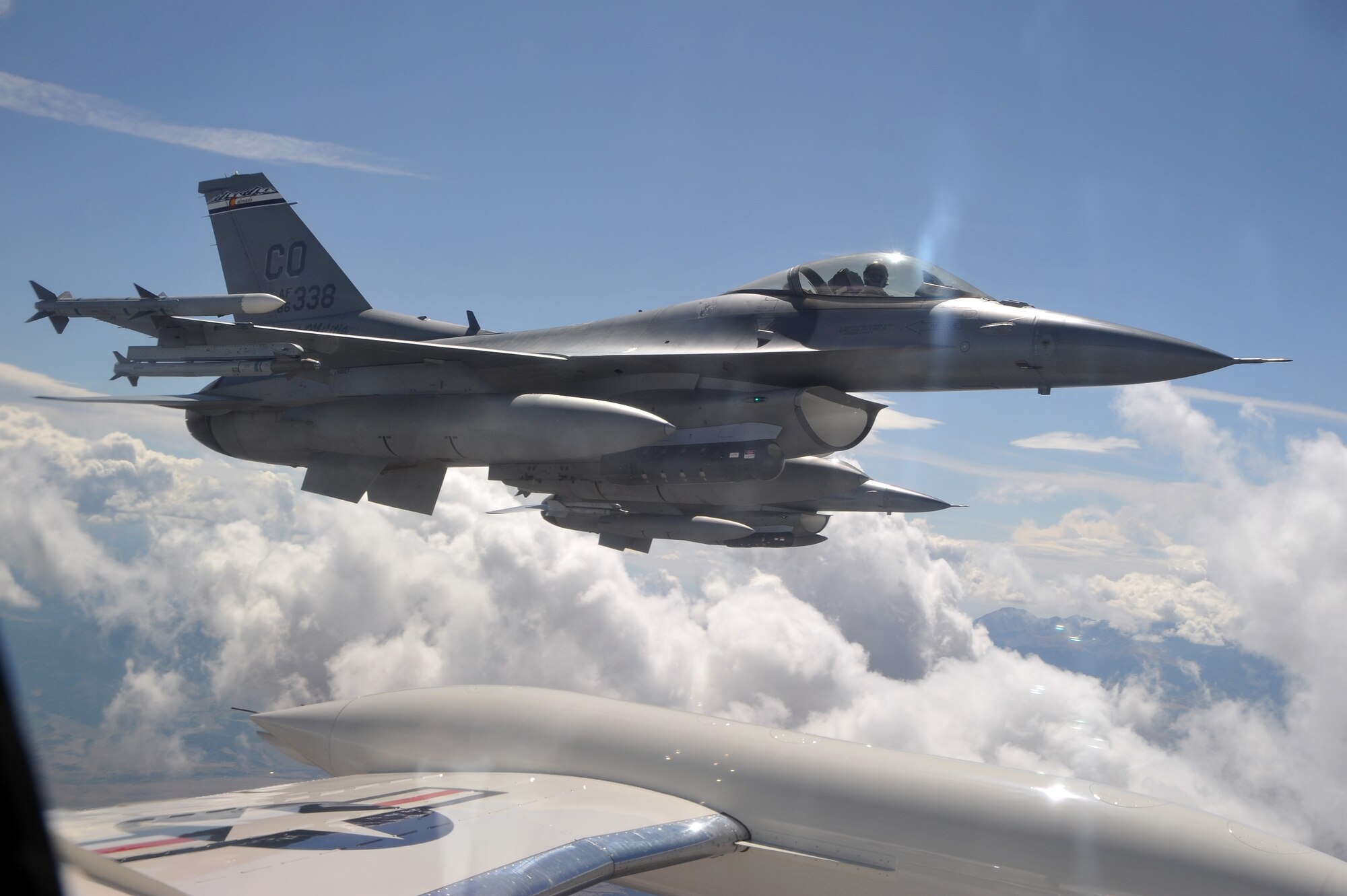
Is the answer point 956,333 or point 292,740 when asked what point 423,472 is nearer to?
point 292,740

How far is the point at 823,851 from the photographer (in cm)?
831

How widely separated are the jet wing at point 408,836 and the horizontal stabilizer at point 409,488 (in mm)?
6448

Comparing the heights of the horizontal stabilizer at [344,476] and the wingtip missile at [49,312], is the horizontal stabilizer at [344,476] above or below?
below

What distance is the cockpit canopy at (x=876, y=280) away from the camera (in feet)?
40.9

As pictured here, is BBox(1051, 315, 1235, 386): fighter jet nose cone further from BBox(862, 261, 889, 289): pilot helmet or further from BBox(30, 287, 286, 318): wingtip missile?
BBox(30, 287, 286, 318): wingtip missile

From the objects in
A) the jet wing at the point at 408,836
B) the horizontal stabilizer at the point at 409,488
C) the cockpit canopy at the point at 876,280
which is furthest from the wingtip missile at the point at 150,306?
the cockpit canopy at the point at 876,280

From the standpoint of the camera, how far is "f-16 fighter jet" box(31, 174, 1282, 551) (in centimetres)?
1148

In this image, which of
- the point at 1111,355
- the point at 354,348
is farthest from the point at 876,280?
the point at 354,348

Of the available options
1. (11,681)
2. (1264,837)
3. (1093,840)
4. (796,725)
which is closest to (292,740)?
(1093,840)

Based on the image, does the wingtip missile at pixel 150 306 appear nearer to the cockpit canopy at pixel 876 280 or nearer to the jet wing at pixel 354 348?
the jet wing at pixel 354 348

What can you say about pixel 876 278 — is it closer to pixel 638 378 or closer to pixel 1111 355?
pixel 1111 355

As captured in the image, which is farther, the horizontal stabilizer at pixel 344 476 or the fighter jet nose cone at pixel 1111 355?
the horizontal stabilizer at pixel 344 476

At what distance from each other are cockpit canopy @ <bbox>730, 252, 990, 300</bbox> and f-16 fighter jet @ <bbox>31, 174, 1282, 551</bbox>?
2cm

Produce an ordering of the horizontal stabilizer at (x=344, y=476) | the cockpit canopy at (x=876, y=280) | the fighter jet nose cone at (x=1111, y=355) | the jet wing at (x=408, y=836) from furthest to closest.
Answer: the horizontal stabilizer at (x=344, y=476), the cockpit canopy at (x=876, y=280), the fighter jet nose cone at (x=1111, y=355), the jet wing at (x=408, y=836)
